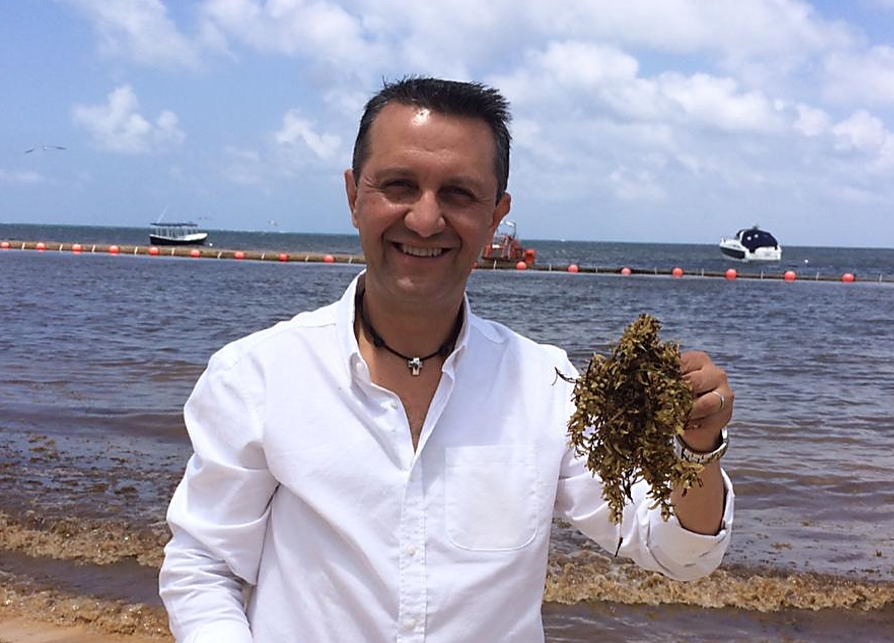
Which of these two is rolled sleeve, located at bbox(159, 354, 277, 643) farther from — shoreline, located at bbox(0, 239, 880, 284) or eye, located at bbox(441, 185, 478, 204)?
shoreline, located at bbox(0, 239, 880, 284)

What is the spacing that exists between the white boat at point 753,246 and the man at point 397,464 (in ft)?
285

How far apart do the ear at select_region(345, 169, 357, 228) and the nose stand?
20 centimetres

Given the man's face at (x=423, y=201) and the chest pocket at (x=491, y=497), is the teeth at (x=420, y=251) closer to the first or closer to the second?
the man's face at (x=423, y=201)

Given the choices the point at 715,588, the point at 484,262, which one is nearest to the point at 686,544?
the point at 715,588

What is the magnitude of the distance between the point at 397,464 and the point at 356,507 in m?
0.14

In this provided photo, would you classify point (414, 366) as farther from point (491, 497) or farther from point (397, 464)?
point (491, 497)

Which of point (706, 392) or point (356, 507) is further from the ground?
point (706, 392)

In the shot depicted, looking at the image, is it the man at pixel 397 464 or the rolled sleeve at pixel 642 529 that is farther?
the rolled sleeve at pixel 642 529

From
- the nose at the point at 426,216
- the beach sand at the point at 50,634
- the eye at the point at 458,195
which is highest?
the eye at the point at 458,195

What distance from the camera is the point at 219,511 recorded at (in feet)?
6.73

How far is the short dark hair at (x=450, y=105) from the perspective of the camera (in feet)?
6.68

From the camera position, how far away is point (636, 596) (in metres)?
6.02

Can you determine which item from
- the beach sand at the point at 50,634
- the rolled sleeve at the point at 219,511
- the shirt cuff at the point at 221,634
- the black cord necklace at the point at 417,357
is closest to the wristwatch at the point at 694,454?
the black cord necklace at the point at 417,357

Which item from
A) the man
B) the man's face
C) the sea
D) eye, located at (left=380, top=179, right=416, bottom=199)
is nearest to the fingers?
the man
